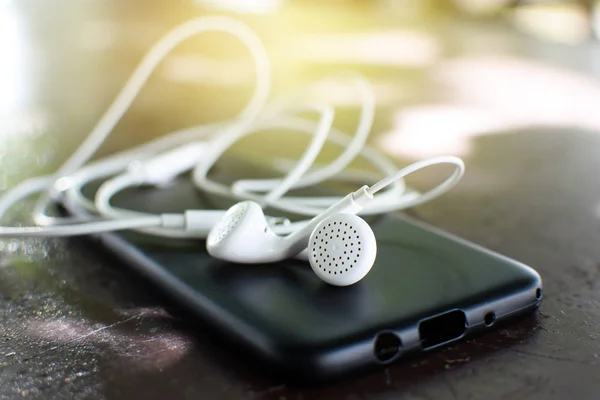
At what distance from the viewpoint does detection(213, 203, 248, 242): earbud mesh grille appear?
0.45 meters

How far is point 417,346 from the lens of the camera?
0.38 m

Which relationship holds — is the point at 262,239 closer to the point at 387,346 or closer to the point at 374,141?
the point at 387,346

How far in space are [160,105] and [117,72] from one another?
1.06 feet

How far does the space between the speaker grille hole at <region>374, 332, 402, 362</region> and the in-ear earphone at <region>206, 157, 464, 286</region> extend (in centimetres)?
4

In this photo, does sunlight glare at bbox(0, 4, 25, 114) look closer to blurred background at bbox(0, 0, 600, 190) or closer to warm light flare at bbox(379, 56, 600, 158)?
blurred background at bbox(0, 0, 600, 190)

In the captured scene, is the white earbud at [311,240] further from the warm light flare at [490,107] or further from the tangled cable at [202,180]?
the warm light flare at [490,107]

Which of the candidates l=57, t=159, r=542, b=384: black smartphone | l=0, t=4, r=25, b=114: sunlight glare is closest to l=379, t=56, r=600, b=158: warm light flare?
l=57, t=159, r=542, b=384: black smartphone

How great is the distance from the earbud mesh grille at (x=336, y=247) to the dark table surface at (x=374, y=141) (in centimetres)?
7

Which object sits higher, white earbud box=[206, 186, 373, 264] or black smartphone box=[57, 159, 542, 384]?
white earbud box=[206, 186, 373, 264]

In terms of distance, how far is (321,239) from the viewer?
419mm

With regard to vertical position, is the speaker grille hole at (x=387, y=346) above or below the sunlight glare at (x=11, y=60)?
above

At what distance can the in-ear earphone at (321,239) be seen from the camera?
0.41 m

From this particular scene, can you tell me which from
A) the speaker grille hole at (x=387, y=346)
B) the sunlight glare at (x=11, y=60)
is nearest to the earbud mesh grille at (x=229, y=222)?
the speaker grille hole at (x=387, y=346)

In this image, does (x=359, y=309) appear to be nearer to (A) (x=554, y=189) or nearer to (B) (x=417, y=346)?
(B) (x=417, y=346)
